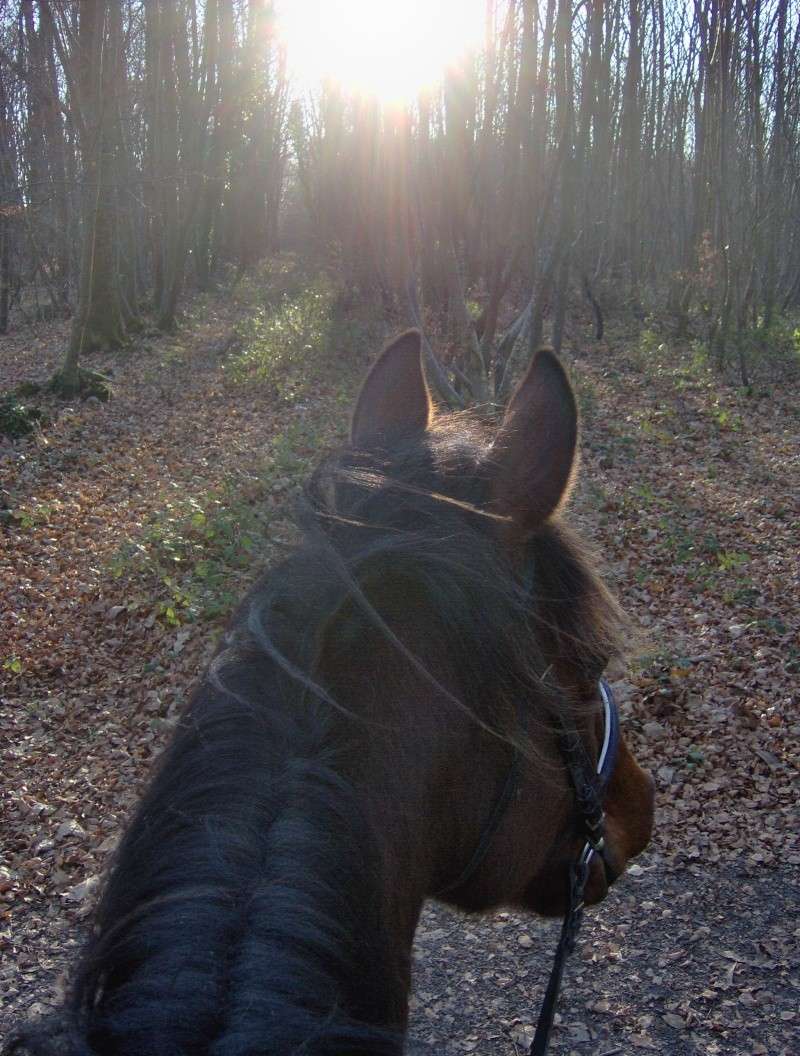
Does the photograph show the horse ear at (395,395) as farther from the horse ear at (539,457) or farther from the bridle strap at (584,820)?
the bridle strap at (584,820)

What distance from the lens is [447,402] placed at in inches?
352

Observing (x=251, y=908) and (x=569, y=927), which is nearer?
(x=251, y=908)

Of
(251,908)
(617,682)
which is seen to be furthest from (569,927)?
(617,682)

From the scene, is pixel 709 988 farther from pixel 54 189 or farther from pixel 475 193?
pixel 54 189

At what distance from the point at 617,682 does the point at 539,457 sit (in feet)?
13.5

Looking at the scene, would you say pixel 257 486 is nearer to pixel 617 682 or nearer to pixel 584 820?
pixel 617 682

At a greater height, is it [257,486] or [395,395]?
[395,395]

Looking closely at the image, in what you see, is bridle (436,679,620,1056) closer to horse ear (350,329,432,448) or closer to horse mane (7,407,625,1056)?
horse mane (7,407,625,1056)

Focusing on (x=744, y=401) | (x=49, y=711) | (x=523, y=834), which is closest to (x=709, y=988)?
(x=523, y=834)

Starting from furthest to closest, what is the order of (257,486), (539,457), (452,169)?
(452,169) < (257,486) < (539,457)

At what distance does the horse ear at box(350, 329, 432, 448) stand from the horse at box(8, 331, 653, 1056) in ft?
0.04

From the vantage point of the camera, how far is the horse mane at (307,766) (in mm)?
893

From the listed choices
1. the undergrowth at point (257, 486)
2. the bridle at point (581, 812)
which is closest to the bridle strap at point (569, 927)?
the bridle at point (581, 812)

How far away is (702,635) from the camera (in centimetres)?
597
